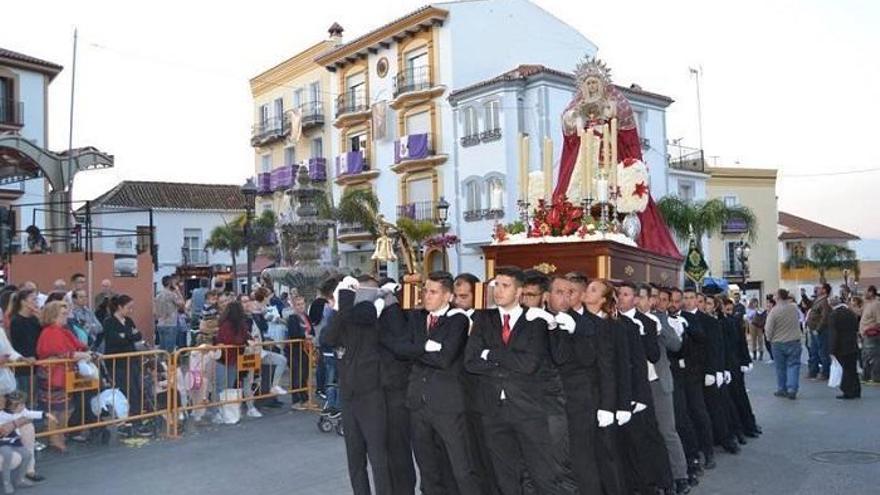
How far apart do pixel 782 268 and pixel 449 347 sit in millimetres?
54629

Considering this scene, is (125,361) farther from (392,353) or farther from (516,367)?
(516,367)

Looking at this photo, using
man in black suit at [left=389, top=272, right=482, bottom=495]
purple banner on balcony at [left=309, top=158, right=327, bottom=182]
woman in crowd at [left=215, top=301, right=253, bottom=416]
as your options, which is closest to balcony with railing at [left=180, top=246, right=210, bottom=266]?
purple banner on balcony at [left=309, top=158, right=327, bottom=182]

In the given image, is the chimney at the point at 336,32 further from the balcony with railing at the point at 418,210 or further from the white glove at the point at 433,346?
the white glove at the point at 433,346

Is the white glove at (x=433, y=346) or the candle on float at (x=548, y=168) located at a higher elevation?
the candle on float at (x=548, y=168)

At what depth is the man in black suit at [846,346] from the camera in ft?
44.1

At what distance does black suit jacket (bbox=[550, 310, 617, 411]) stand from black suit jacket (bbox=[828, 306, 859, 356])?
9.02 m

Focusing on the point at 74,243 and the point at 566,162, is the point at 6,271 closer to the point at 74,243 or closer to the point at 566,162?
the point at 74,243

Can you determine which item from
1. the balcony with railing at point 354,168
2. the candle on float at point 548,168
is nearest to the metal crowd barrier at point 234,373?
the candle on float at point 548,168

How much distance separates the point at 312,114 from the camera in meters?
43.3

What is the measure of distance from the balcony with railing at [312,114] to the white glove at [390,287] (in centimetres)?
3681

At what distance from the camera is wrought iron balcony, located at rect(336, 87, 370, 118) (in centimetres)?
3988

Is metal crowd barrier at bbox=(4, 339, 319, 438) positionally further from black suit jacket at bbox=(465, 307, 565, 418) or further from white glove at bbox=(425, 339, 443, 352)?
black suit jacket at bbox=(465, 307, 565, 418)

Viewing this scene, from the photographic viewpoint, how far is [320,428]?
1050 cm

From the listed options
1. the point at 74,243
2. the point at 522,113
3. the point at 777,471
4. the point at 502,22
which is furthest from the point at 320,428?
the point at 502,22
